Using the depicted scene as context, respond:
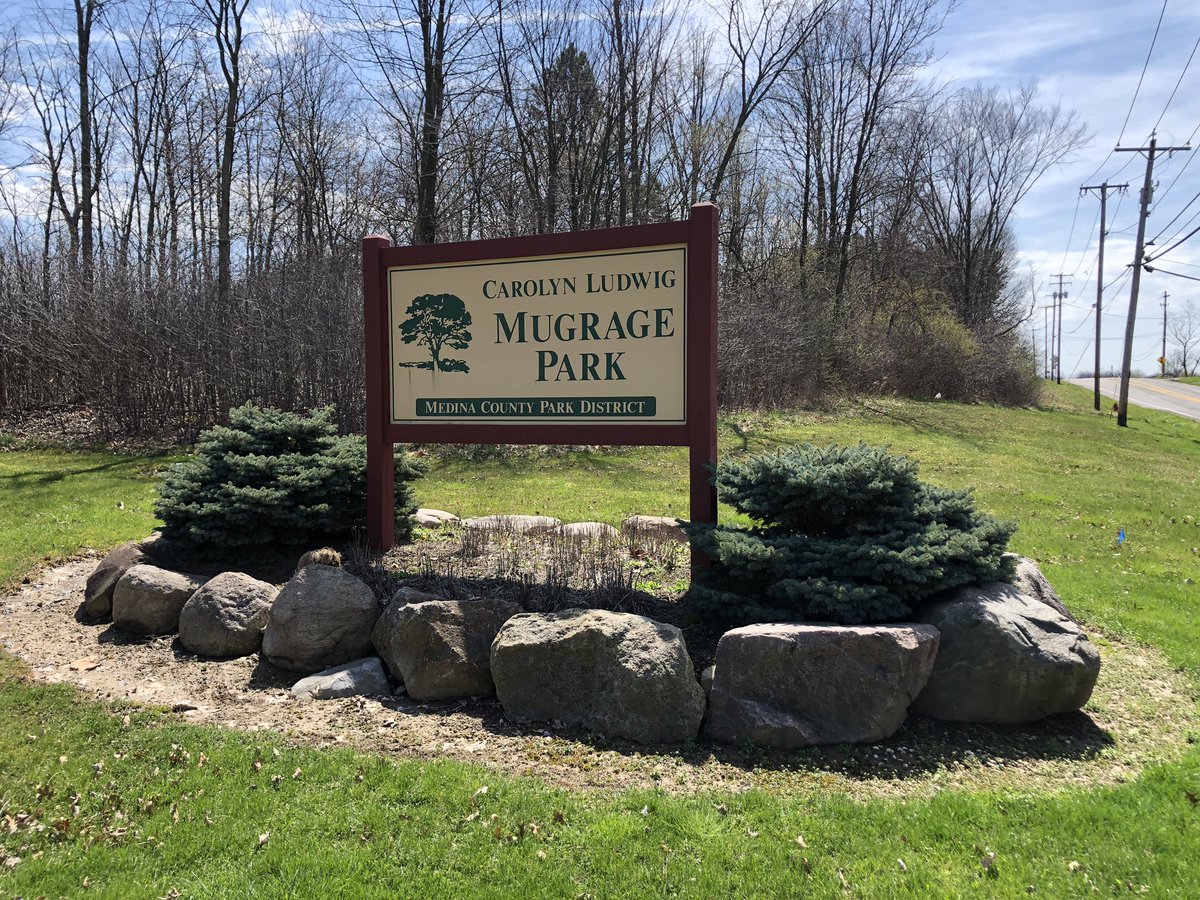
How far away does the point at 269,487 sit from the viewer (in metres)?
5.77

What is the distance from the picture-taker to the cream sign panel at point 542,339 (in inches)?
209

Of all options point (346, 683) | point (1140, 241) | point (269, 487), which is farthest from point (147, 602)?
point (1140, 241)

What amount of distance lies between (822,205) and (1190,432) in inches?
595

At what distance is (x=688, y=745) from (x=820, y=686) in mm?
726

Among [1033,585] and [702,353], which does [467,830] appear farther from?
[1033,585]

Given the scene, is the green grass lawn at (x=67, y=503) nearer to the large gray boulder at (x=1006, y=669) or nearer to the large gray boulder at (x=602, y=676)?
the large gray boulder at (x=602, y=676)

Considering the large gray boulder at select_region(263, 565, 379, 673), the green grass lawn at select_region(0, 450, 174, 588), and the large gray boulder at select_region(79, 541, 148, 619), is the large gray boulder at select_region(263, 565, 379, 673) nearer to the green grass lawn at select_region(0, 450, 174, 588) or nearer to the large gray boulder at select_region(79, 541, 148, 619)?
the large gray boulder at select_region(79, 541, 148, 619)

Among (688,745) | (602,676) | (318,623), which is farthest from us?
(318,623)

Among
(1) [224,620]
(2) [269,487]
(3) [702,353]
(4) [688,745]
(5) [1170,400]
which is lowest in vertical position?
(4) [688,745]

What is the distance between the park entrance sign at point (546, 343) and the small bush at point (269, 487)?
310mm

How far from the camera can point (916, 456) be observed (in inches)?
591

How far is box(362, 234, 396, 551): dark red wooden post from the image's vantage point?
20.0ft

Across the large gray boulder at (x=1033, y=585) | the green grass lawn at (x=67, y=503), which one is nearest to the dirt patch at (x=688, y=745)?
the large gray boulder at (x=1033, y=585)

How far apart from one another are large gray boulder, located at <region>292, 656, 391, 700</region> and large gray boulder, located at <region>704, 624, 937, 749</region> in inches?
78.9
